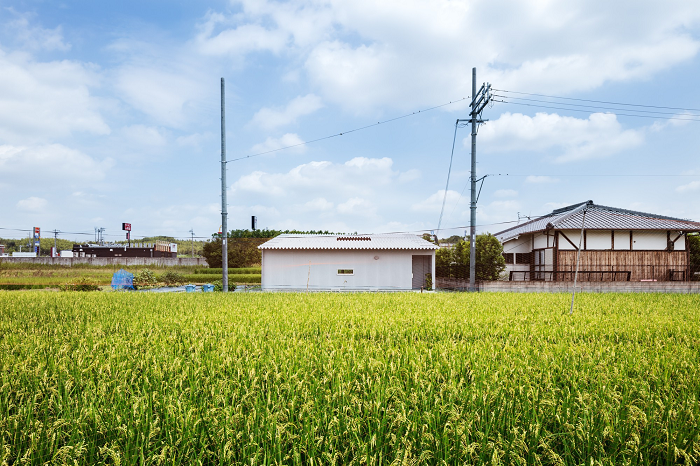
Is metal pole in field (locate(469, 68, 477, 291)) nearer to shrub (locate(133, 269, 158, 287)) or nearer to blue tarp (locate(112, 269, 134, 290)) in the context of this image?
blue tarp (locate(112, 269, 134, 290))

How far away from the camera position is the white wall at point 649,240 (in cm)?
2094

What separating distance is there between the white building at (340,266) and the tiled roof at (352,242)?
53 mm

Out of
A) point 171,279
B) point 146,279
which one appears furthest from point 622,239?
point 146,279

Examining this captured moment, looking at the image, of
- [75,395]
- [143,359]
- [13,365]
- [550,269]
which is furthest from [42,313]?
[550,269]

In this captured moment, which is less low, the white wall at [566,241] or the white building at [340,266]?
the white wall at [566,241]

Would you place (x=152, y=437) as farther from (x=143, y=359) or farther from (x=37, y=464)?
(x=143, y=359)

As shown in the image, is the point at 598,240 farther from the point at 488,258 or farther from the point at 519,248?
the point at 488,258

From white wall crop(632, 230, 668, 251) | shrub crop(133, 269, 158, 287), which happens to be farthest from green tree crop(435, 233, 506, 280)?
shrub crop(133, 269, 158, 287)

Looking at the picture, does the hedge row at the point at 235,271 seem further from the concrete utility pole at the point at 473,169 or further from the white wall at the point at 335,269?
the concrete utility pole at the point at 473,169

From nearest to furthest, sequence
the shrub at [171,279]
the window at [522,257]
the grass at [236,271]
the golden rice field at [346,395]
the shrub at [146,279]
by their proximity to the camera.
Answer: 1. the golden rice field at [346,395]
2. the window at [522,257]
3. the shrub at [146,279]
4. the shrub at [171,279]
5. the grass at [236,271]

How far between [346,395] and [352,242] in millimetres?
17991

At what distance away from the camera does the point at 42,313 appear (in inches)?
318

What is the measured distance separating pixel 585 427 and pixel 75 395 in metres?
3.98

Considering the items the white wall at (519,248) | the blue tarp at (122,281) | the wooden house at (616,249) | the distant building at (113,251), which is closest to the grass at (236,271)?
the blue tarp at (122,281)
